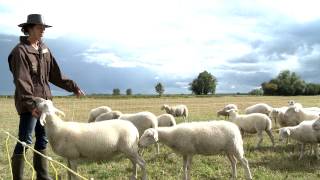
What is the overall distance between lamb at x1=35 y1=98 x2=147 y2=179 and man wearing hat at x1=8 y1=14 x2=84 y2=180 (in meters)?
0.24

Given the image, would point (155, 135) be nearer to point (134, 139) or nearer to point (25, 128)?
point (134, 139)

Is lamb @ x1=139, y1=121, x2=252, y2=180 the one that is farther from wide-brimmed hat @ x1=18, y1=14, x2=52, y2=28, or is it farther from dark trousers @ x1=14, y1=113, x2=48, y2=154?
wide-brimmed hat @ x1=18, y1=14, x2=52, y2=28

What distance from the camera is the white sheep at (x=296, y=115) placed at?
1603cm

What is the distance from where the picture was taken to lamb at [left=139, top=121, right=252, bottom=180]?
30.7 feet

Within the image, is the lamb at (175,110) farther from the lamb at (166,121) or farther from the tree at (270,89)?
the tree at (270,89)

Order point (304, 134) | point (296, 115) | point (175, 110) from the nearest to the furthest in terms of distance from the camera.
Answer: point (304, 134), point (296, 115), point (175, 110)

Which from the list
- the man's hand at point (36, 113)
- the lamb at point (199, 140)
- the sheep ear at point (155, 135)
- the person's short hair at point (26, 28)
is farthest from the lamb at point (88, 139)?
the person's short hair at point (26, 28)

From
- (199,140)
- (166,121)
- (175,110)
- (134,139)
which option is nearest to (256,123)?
(166,121)

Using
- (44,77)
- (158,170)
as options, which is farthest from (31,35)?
(158,170)

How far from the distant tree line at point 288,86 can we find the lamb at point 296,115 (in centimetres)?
8825

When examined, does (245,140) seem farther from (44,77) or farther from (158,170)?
(44,77)

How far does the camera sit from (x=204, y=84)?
123000mm

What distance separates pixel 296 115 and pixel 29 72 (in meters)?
10.9

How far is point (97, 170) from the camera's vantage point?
1051 centimetres
